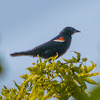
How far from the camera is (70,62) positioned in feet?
11.2

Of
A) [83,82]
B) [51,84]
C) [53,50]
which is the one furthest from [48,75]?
[53,50]

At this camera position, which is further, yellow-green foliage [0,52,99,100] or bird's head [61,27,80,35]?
bird's head [61,27,80,35]

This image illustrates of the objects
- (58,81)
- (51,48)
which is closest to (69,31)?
(51,48)

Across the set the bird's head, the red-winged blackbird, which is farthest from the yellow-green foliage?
the bird's head

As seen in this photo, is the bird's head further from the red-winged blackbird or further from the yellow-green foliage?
the yellow-green foliage

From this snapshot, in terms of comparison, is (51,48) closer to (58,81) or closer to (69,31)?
(69,31)

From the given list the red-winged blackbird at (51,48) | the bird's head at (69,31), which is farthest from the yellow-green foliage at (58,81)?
the bird's head at (69,31)

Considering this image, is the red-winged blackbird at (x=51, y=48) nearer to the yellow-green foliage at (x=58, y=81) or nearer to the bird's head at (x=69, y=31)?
the bird's head at (x=69, y=31)

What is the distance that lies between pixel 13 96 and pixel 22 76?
48 centimetres

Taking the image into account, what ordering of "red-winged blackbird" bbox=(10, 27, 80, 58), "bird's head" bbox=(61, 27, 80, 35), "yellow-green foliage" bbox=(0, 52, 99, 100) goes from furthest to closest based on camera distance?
"bird's head" bbox=(61, 27, 80, 35) → "red-winged blackbird" bbox=(10, 27, 80, 58) → "yellow-green foliage" bbox=(0, 52, 99, 100)

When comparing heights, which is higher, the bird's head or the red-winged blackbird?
the bird's head

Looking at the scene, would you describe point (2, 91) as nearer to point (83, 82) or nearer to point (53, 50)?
point (83, 82)

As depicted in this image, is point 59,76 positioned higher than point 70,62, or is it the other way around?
point 70,62

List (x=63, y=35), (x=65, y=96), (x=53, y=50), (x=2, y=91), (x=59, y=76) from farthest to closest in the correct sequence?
1. (x=63, y=35)
2. (x=53, y=50)
3. (x=2, y=91)
4. (x=59, y=76)
5. (x=65, y=96)
